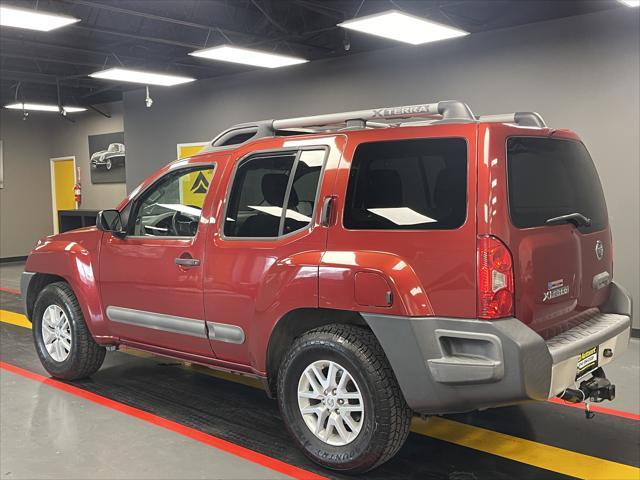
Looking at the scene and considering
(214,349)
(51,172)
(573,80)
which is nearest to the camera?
(214,349)

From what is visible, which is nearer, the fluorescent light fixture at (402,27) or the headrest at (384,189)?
the headrest at (384,189)

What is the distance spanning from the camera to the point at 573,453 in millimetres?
3645

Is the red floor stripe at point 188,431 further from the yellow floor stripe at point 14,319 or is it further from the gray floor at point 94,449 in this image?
the yellow floor stripe at point 14,319

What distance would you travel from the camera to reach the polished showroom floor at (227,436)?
3.45m

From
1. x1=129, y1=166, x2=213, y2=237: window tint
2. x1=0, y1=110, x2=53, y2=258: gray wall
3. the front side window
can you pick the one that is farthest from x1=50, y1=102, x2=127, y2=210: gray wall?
the front side window

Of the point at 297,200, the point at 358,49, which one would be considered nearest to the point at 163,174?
the point at 297,200

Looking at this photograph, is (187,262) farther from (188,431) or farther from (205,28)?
(205,28)

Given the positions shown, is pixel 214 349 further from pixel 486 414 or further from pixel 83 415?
pixel 486 414

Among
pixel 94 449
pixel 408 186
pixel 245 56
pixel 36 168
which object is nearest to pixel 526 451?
pixel 408 186

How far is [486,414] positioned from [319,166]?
205 cm

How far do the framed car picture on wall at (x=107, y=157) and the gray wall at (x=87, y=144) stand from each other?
129 millimetres

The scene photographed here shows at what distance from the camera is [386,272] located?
3.10 metres

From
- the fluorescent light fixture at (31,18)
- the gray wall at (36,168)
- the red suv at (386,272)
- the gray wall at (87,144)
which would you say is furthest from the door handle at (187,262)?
the gray wall at (87,144)

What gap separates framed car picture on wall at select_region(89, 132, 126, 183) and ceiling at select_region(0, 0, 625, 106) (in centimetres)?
315
